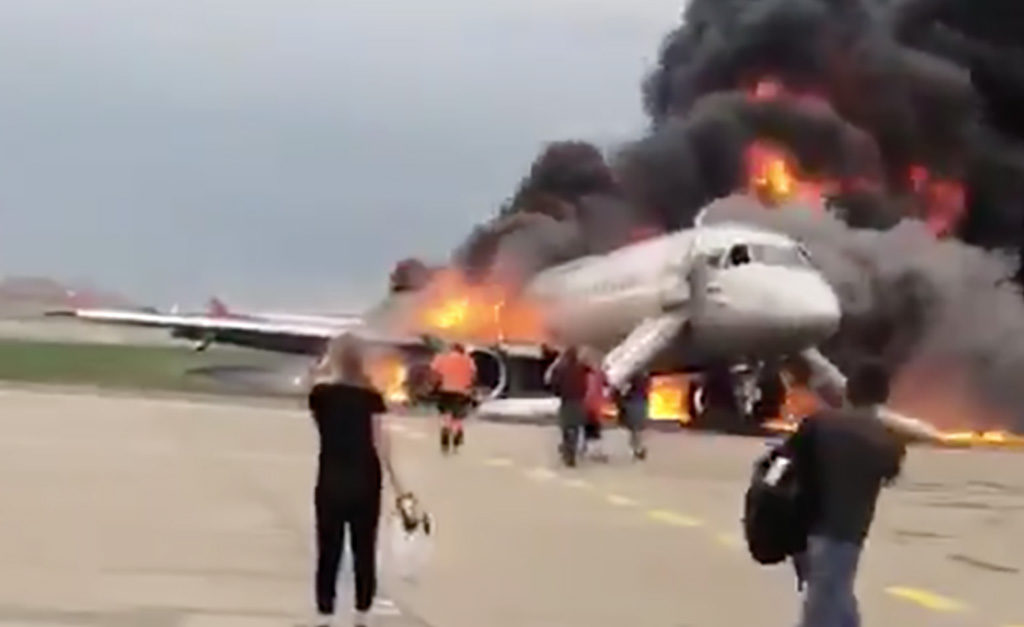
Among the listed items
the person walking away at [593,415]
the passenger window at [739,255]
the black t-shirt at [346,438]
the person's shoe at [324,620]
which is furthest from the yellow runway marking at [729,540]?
the passenger window at [739,255]

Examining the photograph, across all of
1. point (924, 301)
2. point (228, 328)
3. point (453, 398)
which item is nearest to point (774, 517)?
point (453, 398)

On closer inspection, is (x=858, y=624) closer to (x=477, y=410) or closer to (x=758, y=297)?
(x=758, y=297)

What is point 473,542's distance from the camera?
62.3 feet

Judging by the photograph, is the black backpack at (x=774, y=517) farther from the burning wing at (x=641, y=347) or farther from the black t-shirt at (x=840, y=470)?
the burning wing at (x=641, y=347)

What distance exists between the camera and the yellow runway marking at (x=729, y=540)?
65.7 ft

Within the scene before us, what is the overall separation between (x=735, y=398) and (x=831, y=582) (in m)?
40.2

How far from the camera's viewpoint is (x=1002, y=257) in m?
54.5

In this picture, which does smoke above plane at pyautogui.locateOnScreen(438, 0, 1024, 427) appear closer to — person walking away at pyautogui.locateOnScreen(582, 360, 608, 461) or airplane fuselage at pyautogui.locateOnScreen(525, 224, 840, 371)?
airplane fuselage at pyautogui.locateOnScreen(525, 224, 840, 371)

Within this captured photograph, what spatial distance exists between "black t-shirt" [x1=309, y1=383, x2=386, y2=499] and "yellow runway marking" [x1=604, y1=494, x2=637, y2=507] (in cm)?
1149

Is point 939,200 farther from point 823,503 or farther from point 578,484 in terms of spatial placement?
point 823,503

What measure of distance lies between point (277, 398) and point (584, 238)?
13540mm

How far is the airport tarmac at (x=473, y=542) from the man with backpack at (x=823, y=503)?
332cm

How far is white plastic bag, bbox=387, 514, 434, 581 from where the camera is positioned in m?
14.1

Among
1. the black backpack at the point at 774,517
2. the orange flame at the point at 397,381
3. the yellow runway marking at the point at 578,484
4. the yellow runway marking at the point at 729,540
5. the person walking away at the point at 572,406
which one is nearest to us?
the black backpack at the point at 774,517
